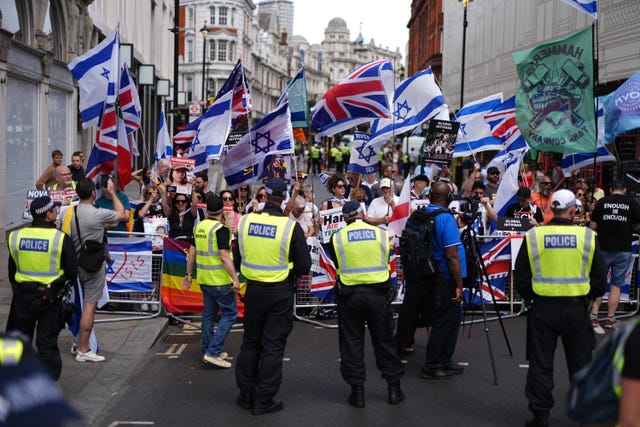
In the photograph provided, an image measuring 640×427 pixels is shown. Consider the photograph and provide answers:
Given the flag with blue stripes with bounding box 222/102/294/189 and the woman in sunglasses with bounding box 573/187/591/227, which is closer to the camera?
the flag with blue stripes with bounding box 222/102/294/189

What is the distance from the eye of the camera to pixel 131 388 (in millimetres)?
7461

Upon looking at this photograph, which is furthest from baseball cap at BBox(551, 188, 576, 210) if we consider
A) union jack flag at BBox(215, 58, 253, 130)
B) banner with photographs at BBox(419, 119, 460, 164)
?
union jack flag at BBox(215, 58, 253, 130)

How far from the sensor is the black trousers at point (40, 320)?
672 centimetres

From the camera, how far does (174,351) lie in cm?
890

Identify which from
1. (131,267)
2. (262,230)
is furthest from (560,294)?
(131,267)

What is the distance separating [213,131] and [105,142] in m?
1.94

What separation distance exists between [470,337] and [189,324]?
11.1 feet

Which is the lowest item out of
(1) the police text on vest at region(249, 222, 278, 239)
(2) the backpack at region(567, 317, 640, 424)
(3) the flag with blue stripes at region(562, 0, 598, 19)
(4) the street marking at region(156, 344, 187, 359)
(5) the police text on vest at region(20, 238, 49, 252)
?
(4) the street marking at region(156, 344, 187, 359)

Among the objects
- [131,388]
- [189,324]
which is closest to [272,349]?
[131,388]

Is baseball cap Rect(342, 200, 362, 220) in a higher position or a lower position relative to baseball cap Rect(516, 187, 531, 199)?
lower

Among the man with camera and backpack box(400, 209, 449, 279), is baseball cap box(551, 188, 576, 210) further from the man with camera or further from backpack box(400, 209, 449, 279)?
the man with camera

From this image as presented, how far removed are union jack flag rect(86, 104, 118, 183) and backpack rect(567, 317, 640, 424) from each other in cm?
848

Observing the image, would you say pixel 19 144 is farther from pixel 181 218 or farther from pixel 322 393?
pixel 322 393

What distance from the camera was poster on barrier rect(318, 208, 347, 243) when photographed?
1031 centimetres
